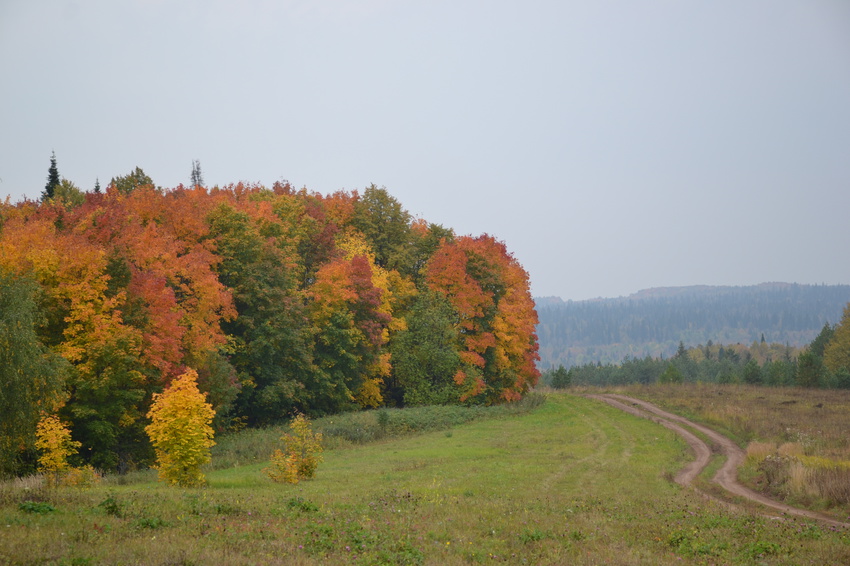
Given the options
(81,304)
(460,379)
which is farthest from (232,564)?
(460,379)

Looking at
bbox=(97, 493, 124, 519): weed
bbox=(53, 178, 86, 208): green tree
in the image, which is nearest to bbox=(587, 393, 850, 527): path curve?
bbox=(97, 493, 124, 519): weed

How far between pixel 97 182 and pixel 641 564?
72.0 meters

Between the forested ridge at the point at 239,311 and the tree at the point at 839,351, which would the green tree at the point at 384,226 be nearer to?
the forested ridge at the point at 239,311

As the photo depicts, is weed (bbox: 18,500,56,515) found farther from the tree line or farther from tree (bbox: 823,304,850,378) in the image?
tree (bbox: 823,304,850,378)

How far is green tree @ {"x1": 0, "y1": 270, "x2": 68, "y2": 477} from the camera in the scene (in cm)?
1952

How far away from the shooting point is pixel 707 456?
1236 inches

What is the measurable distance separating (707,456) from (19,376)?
30378 millimetres

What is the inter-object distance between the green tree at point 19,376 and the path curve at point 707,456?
24.0m

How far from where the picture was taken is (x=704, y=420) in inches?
1720

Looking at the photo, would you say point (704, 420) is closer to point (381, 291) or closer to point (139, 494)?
point (381, 291)

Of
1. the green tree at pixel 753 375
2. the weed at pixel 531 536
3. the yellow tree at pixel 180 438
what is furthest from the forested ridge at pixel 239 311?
the green tree at pixel 753 375

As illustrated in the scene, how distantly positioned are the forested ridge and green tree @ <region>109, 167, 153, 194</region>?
210 mm

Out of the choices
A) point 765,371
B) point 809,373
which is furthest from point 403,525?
point 765,371

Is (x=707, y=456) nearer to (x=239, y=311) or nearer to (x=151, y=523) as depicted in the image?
(x=151, y=523)
